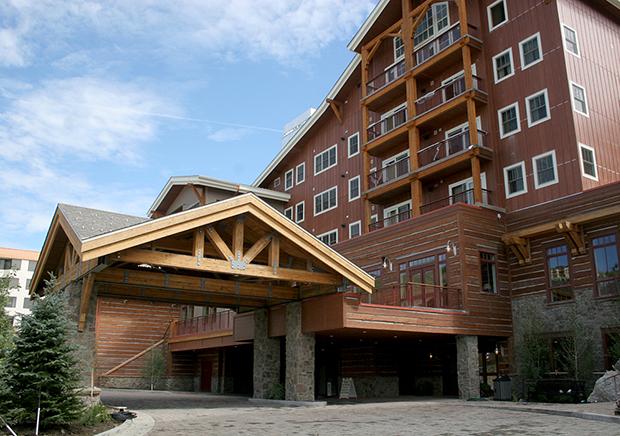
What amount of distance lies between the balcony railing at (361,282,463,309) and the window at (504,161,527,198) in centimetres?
497

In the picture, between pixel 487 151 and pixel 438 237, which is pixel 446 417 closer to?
pixel 438 237

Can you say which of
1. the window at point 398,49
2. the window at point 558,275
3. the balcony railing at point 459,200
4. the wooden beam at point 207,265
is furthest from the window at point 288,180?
the wooden beam at point 207,265

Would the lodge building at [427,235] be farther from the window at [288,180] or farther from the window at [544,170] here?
the window at [288,180]

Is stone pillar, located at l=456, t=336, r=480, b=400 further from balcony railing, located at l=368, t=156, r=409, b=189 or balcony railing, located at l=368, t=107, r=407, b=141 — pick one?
balcony railing, located at l=368, t=107, r=407, b=141

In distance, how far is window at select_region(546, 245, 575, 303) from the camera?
22.0m

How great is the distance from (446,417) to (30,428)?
9533 millimetres

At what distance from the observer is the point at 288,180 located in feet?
129

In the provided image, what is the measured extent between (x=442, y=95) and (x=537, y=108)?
15.6 ft

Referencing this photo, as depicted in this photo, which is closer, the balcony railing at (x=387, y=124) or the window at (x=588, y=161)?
the window at (x=588, y=161)

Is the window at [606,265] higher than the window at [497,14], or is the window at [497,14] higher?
the window at [497,14]

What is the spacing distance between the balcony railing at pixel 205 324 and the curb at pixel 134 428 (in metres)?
14.2

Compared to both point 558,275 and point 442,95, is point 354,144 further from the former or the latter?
point 558,275

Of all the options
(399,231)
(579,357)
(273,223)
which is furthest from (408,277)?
(273,223)

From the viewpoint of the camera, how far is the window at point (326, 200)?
34287 millimetres
